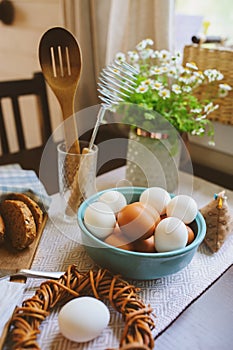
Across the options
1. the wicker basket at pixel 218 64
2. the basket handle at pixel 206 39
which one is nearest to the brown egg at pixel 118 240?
the wicker basket at pixel 218 64

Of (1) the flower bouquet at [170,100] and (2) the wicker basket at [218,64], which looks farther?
(2) the wicker basket at [218,64]

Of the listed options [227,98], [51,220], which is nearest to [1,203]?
[51,220]

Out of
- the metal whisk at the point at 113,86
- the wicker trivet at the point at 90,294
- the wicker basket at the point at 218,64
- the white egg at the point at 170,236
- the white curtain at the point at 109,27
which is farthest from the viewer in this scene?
the white curtain at the point at 109,27

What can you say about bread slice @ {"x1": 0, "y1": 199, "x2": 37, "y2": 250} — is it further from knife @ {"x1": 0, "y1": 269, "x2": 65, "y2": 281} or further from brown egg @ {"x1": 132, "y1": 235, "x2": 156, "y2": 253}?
brown egg @ {"x1": 132, "y1": 235, "x2": 156, "y2": 253}

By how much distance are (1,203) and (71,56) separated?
35cm

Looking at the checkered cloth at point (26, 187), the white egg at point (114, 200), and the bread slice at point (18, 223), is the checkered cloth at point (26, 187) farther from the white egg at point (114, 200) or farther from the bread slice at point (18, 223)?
the white egg at point (114, 200)

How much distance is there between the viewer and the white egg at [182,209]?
642 mm

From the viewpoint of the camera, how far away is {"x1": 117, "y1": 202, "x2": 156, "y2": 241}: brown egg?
60 cm

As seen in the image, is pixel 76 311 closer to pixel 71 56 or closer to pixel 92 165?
pixel 92 165

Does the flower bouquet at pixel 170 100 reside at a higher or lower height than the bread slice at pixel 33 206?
higher

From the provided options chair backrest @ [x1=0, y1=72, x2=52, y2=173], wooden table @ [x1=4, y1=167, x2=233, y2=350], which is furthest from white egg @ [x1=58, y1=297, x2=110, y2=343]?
chair backrest @ [x1=0, y1=72, x2=52, y2=173]

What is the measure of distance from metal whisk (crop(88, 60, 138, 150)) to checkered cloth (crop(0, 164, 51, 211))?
0.16m

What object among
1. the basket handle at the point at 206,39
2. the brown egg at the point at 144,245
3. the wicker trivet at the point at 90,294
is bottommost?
the wicker trivet at the point at 90,294

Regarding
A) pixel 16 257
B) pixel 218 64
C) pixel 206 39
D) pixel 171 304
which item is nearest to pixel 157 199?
pixel 171 304
